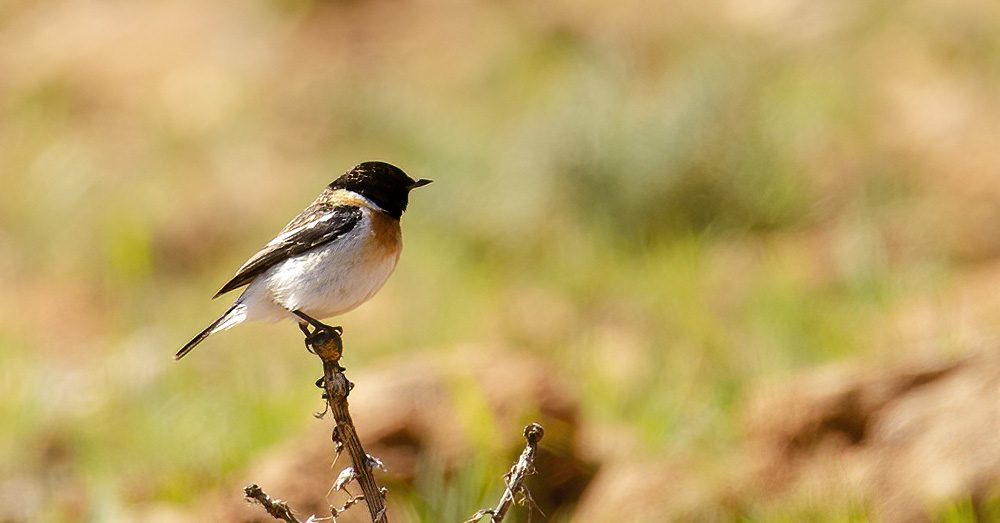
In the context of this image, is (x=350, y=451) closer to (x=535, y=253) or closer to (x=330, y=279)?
(x=330, y=279)

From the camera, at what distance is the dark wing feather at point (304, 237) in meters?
4.68

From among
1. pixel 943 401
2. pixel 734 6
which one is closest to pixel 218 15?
pixel 734 6

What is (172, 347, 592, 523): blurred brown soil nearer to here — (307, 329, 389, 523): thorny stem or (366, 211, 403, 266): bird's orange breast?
(366, 211, 403, 266): bird's orange breast

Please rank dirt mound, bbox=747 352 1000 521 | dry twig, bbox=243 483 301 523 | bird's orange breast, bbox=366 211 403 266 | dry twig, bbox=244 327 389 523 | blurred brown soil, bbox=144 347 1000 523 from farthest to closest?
bird's orange breast, bbox=366 211 403 266 < blurred brown soil, bbox=144 347 1000 523 < dirt mound, bbox=747 352 1000 521 < dry twig, bbox=244 327 389 523 < dry twig, bbox=243 483 301 523

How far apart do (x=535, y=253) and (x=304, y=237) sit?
4.70m

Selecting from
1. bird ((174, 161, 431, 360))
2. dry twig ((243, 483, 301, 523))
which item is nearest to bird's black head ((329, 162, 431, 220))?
bird ((174, 161, 431, 360))

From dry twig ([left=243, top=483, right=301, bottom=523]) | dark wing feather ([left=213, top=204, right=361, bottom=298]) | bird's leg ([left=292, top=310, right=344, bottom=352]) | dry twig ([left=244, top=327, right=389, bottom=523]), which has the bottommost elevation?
dry twig ([left=243, top=483, right=301, bottom=523])

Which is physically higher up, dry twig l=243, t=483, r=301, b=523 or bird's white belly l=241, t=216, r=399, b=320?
bird's white belly l=241, t=216, r=399, b=320

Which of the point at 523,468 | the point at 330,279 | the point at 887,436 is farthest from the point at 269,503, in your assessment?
the point at 887,436

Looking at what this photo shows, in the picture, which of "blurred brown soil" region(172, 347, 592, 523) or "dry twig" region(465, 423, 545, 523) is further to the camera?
"blurred brown soil" region(172, 347, 592, 523)

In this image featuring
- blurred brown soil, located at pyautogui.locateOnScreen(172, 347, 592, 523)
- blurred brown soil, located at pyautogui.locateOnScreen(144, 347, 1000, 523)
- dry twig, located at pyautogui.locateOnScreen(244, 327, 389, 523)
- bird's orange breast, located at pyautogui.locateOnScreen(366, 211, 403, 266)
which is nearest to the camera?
dry twig, located at pyautogui.locateOnScreen(244, 327, 389, 523)

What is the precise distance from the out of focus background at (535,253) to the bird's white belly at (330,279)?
92 centimetres

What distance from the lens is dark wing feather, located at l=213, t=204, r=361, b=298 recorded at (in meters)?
4.68

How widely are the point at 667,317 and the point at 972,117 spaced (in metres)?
3.65
